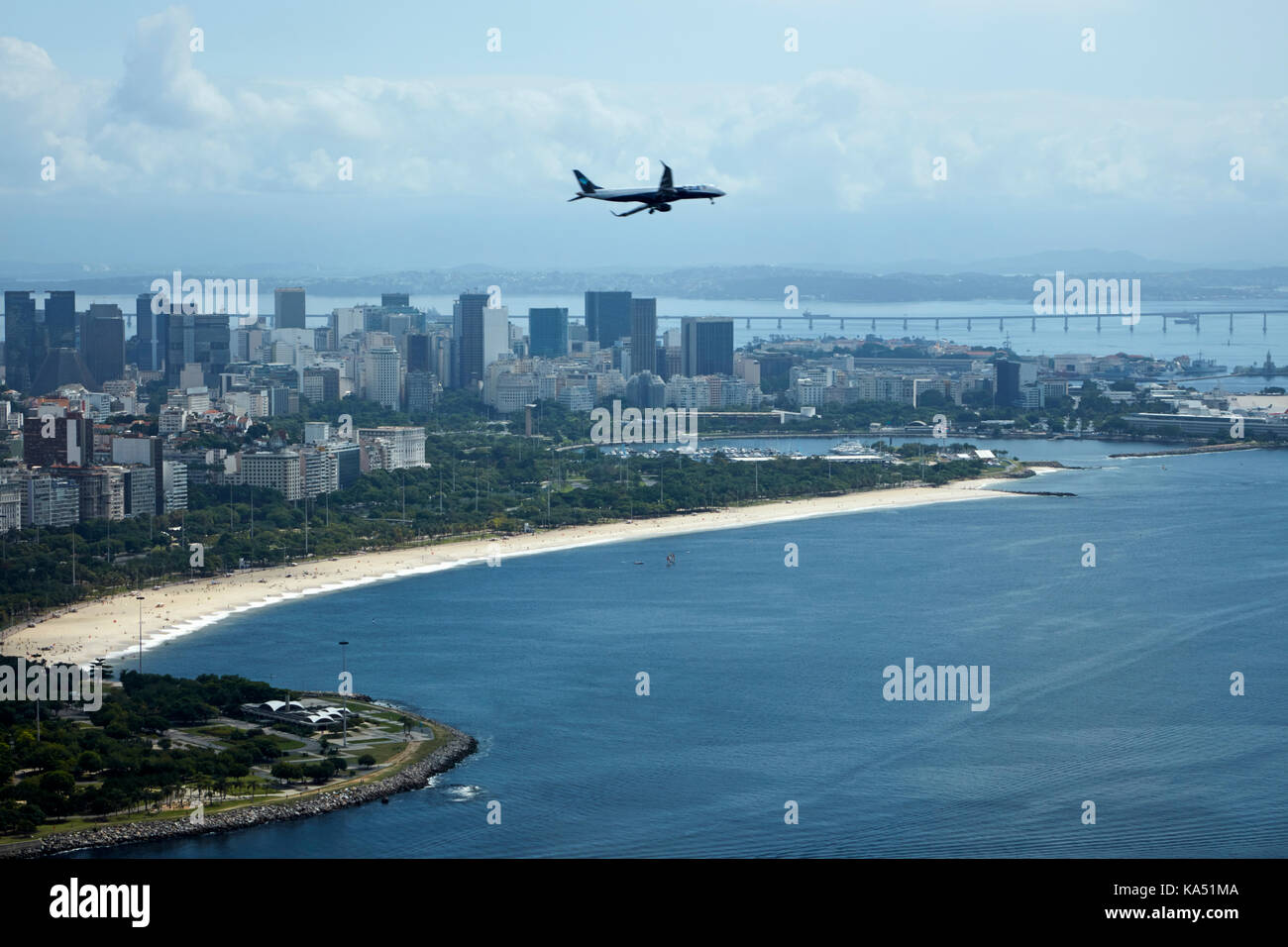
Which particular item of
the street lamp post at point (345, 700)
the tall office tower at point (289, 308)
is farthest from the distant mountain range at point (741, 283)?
the street lamp post at point (345, 700)

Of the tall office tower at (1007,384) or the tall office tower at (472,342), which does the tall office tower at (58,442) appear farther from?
the tall office tower at (1007,384)

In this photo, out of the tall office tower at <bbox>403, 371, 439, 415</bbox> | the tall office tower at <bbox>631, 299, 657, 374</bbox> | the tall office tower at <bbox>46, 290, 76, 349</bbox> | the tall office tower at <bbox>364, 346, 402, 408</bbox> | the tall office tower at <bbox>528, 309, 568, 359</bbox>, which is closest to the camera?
the tall office tower at <bbox>403, 371, 439, 415</bbox>

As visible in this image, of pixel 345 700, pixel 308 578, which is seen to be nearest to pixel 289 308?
pixel 308 578

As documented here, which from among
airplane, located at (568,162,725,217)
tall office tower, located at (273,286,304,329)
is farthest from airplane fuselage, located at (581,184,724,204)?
tall office tower, located at (273,286,304,329)

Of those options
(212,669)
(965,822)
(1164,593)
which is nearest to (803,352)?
(1164,593)

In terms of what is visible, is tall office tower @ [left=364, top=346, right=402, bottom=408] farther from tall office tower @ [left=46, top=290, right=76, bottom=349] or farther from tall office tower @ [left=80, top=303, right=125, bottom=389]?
tall office tower @ [left=46, top=290, right=76, bottom=349]
